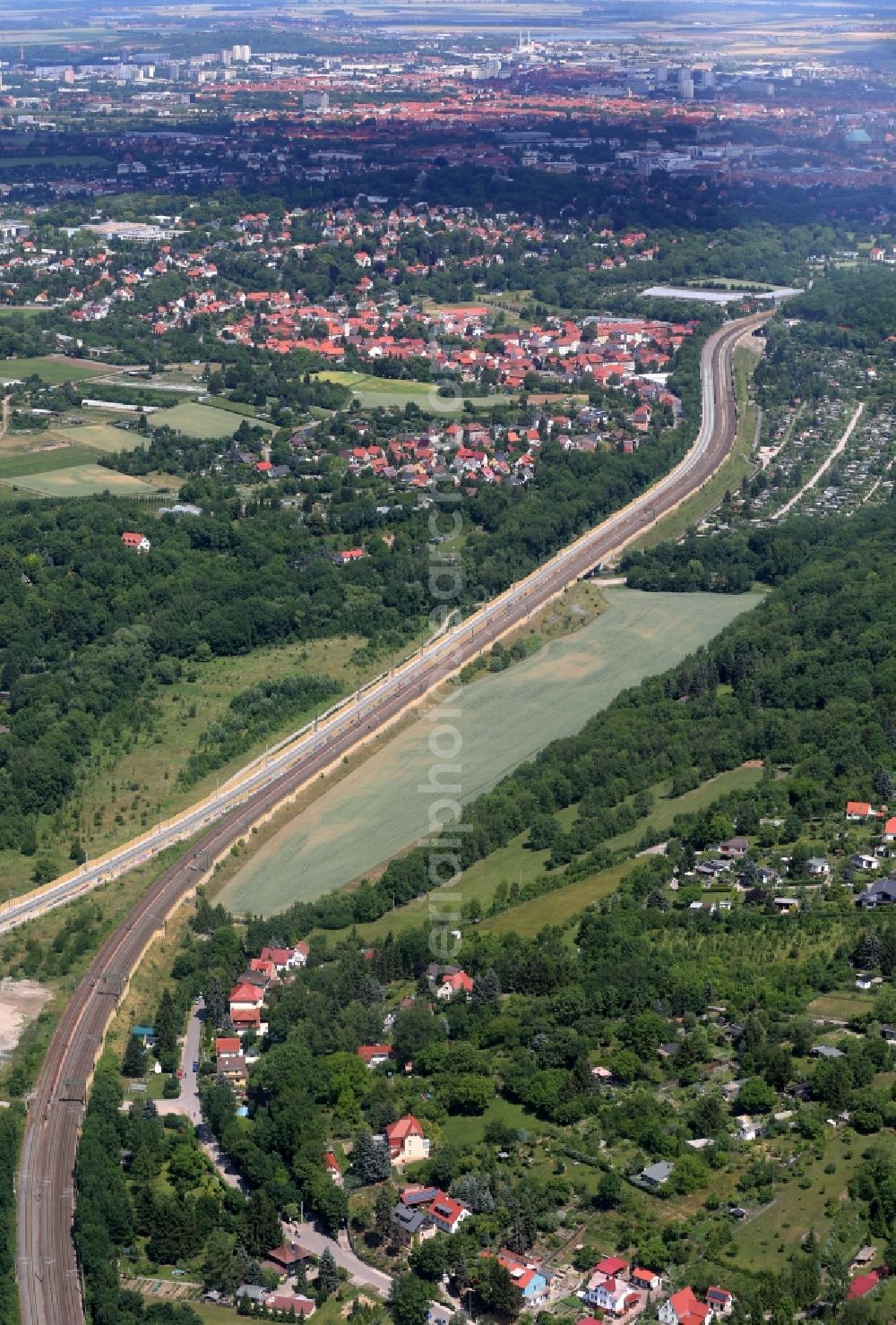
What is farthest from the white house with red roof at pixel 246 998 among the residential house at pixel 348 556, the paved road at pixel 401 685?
the residential house at pixel 348 556

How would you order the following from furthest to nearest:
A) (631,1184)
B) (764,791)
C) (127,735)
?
(127,735) → (764,791) → (631,1184)

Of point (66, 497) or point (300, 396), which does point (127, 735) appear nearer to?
point (66, 497)

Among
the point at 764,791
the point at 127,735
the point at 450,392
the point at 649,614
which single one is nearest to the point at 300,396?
the point at 450,392

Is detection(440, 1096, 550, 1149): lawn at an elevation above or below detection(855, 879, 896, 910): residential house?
below

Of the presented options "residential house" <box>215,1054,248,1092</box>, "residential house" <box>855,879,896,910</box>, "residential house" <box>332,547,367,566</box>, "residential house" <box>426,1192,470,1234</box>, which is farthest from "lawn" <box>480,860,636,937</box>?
"residential house" <box>332,547,367,566</box>

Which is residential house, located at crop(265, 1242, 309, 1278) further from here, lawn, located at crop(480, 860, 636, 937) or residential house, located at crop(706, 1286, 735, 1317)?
lawn, located at crop(480, 860, 636, 937)

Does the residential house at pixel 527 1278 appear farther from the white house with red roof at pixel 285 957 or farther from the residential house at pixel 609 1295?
the white house with red roof at pixel 285 957
